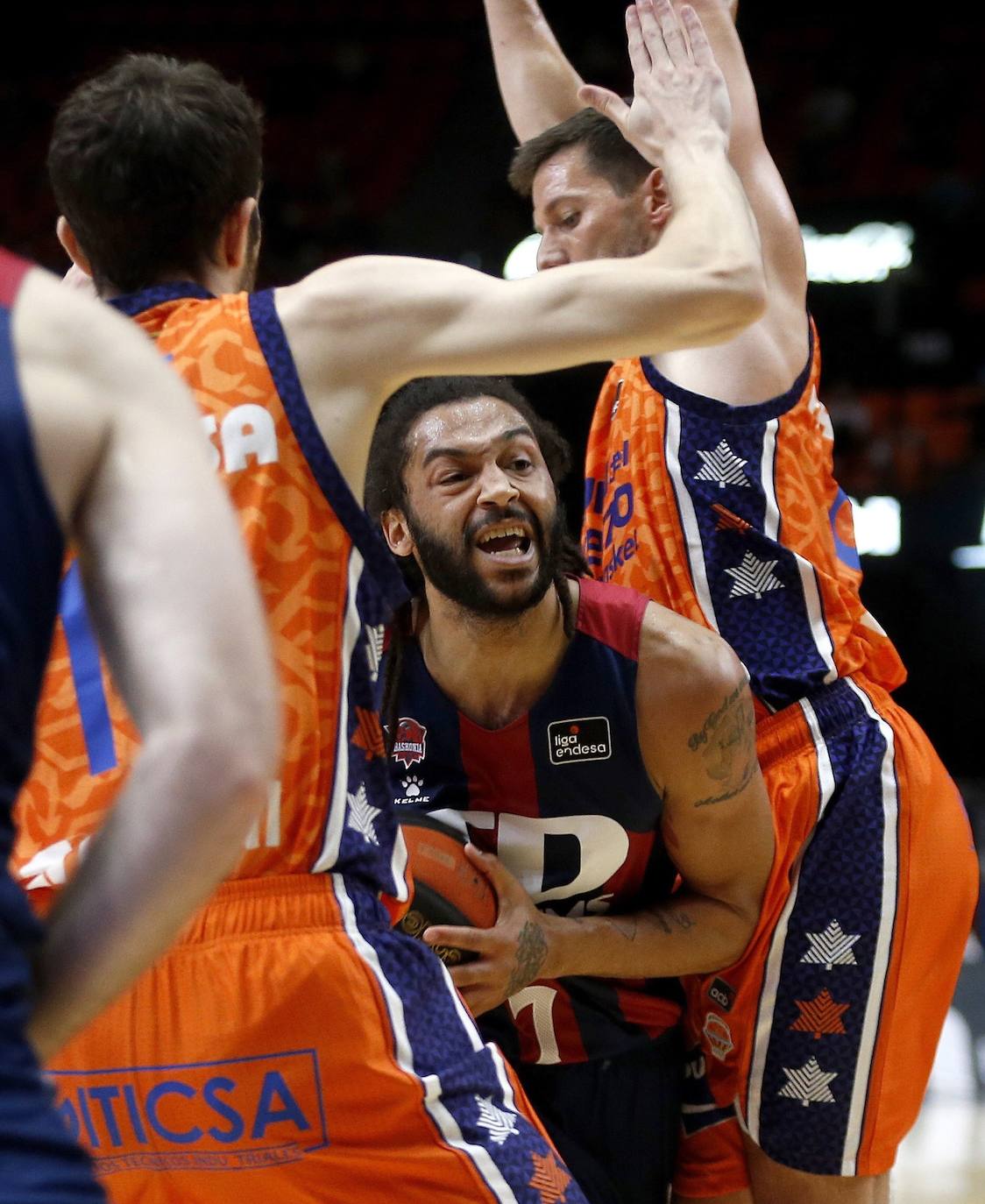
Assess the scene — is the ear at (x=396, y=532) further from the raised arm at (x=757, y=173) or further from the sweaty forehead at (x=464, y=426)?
the raised arm at (x=757, y=173)

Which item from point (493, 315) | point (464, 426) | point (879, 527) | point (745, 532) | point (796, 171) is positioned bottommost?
point (879, 527)

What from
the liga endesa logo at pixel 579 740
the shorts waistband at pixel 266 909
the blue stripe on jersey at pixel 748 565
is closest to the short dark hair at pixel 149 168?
the shorts waistband at pixel 266 909

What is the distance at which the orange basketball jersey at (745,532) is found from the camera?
10.9 feet

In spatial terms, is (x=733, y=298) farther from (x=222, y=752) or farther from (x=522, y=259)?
(x=522, y=259)

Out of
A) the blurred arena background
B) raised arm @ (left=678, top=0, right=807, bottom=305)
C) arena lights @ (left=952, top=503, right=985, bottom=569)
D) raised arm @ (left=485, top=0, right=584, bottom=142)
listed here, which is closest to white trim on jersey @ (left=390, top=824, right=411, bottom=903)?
raised arm @ (left=678, top=0, right=807, bottom=305)

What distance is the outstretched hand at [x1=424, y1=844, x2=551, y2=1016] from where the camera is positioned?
2.88 m

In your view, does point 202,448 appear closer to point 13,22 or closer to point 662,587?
point 662,587

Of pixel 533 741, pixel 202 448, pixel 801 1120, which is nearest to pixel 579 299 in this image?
pixel 202 448

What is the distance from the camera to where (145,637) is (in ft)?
4.13

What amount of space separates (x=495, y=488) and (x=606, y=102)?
77 centimetres

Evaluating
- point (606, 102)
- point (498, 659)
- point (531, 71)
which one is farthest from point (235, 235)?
point (531, 71)

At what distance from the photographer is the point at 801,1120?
10.7 ft

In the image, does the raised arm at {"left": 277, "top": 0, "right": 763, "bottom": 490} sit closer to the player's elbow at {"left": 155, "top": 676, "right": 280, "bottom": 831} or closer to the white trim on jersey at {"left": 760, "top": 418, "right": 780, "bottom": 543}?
the player's elbow at {"left": 155, "top": 676, "right": 280, "bottom": 831}

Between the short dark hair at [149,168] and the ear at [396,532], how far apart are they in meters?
1.13
